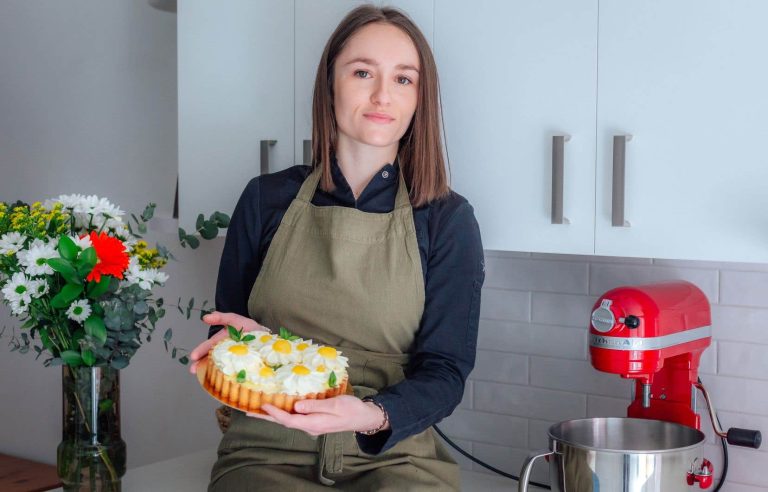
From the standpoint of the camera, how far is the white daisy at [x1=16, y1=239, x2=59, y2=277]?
159 cm

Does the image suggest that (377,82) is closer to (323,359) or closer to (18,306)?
(323,359)

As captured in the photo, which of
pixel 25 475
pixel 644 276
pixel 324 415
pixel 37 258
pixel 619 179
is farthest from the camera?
pixel 25 475

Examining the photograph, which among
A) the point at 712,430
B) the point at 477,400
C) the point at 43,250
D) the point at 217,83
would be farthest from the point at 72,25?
the point at 712,430

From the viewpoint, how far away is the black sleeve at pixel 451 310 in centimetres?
161

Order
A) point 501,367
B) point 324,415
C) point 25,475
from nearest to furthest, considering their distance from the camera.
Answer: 1. point 324,415
2. point 501,367
3. point 25,475

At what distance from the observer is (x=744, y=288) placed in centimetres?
175

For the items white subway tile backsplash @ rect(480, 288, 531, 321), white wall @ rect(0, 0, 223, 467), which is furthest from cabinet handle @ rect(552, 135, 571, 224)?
white wall @ rect(0, 0, 223, 467)

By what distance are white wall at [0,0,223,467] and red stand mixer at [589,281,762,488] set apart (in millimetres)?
1313

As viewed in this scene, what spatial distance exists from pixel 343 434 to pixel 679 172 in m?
0.72

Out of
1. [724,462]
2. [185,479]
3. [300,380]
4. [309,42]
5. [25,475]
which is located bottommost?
[25,475]

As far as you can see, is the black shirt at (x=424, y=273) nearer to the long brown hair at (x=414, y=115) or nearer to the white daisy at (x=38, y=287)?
the long brown hair at (x=414, y=115)

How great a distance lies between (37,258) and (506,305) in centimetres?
100

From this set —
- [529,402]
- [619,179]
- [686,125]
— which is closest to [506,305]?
[529,402]

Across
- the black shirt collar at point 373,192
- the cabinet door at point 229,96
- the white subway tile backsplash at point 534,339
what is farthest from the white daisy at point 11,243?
the white subway tile backsplash at point 534,339
